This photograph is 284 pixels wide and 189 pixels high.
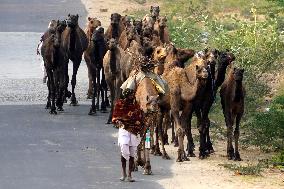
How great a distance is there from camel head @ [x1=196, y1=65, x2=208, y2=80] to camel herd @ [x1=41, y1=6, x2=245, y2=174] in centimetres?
2

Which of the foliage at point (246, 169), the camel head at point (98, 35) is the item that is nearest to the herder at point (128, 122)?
the foliage at point (246, 169)

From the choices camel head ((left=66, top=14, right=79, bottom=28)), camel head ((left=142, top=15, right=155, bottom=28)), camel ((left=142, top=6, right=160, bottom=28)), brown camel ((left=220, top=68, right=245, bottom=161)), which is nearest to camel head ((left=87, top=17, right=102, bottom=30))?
camel head ((left=66, top=14, right=79, bottom=28))

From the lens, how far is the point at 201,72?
21344 millimetres

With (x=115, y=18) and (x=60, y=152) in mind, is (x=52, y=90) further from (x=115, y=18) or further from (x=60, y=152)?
(x=60, y=152)

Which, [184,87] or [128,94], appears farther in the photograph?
[184,87]

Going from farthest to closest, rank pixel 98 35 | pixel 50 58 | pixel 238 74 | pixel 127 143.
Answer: pixel 50 58
pixel 98 35
pixel 238 74
pixel 127 143

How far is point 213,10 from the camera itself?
2189 inches

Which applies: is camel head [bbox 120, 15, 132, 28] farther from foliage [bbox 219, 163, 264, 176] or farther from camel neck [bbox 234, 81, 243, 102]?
foliage [bbox 219, 163, 264, 176]

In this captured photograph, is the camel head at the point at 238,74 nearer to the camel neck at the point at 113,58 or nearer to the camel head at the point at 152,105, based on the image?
the camel head at the point at 152,105

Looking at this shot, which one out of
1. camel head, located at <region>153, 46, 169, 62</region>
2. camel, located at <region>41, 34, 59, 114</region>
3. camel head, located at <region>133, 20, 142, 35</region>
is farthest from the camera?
camel, located at <region>41, 34, 59, 114</region>

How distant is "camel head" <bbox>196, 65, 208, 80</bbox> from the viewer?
21219 mm

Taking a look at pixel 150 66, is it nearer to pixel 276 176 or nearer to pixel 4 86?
pixel 276 176

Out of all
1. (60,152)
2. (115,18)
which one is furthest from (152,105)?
(115,18)

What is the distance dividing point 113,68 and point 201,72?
459cm
